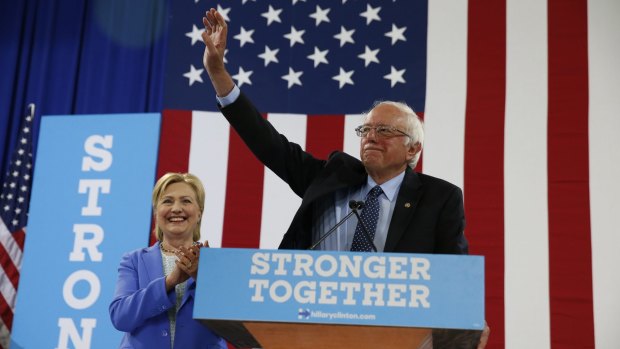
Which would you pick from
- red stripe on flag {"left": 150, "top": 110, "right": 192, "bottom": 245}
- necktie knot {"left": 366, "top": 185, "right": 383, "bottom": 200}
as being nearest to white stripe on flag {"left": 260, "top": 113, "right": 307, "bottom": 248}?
red stripe on flag {"left": 150, "top": 110, "right": 192, "bottom": 245}

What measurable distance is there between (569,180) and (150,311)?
8.45ft

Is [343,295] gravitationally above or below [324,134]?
below

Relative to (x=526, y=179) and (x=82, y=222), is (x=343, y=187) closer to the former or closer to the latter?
(x=526, y=179)

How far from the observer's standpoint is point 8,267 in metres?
4.70

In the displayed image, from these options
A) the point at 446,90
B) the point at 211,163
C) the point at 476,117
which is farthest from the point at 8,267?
the point at 476,117

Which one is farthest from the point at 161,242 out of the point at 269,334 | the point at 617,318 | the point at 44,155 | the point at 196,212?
the point at 617,318

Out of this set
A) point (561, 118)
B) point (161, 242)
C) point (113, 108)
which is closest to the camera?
point (161, 242)

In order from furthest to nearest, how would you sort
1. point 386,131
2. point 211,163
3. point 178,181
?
point 211,163
point 178,181
point 386,131

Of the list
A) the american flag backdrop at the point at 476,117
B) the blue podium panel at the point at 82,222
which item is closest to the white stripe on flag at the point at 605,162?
the american flag backdrop at the point at 476,117

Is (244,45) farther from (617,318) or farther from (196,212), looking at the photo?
(617,318)

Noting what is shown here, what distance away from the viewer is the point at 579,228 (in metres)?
3.99

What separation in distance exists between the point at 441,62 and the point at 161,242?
232 cm

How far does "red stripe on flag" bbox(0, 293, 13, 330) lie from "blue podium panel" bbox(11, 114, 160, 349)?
1.28ft

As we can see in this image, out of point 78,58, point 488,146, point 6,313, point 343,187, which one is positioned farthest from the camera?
point 78,58
